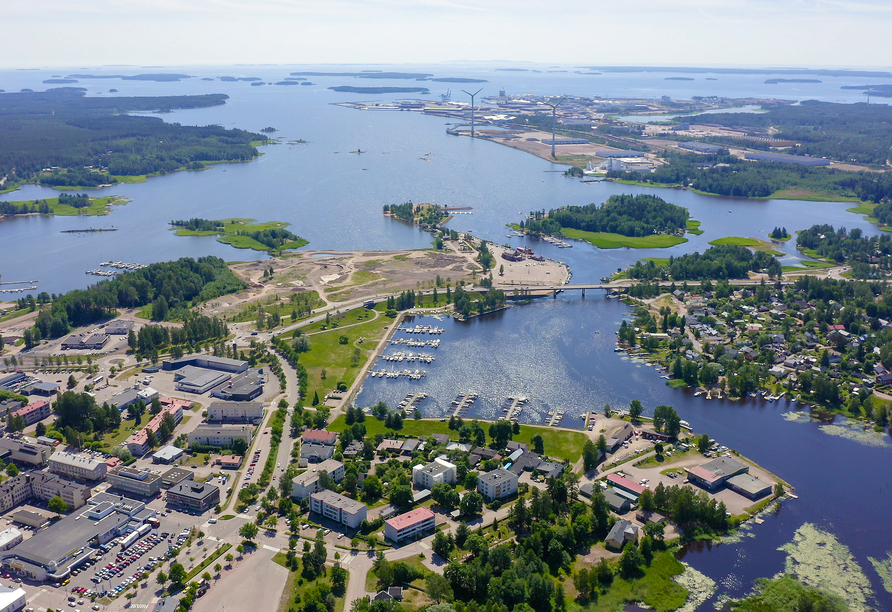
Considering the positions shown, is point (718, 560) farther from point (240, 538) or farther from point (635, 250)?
point (635, 250)

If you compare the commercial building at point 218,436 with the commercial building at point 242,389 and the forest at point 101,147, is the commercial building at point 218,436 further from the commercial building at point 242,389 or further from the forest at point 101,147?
the forest at point 101,147

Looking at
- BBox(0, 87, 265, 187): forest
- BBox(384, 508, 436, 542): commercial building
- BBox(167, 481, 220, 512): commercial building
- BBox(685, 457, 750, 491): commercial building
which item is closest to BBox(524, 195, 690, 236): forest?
BBox(685, 457, 750, 491): commercial building

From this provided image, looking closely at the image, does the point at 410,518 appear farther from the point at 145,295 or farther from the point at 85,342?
the point at 145,295

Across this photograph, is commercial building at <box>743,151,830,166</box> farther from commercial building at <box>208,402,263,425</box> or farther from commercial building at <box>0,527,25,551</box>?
commercial building at <box>0,527,25,551</box>

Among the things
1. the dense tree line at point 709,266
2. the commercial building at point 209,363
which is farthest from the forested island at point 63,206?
the dense tree line at point 709,266

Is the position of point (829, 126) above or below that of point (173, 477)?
above

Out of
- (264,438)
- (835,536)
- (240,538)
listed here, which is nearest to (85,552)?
(240,538)

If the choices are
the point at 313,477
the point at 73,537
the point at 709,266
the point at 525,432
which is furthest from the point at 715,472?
the point at 709,266
